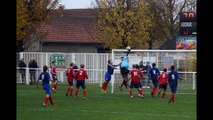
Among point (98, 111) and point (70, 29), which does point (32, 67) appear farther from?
point (70, 29)

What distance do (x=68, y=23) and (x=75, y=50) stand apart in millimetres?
3915

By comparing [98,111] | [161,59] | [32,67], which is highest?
[161,59]

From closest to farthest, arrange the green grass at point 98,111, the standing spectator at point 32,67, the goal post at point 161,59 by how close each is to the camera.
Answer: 1. the green grass at point 98,111
2. the goal post at point 161,59
3. the standing spectator at point 32,67


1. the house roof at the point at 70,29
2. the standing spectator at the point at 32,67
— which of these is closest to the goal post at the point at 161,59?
the standing spectator at the point at 32,67

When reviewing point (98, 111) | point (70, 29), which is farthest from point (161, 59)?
point (70, 29)

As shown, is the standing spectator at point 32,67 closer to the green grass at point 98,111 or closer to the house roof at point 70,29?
the green grass at point 98,111

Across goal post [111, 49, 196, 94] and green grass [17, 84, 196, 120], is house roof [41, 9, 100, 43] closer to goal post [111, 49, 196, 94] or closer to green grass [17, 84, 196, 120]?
goal post [111, 49, 196, 94]

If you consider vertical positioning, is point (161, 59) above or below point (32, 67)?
above

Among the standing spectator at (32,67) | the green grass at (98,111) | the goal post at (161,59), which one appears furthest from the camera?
the standing spectator at (32,67)

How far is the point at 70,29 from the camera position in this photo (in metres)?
55.6

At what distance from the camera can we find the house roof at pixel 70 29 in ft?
175

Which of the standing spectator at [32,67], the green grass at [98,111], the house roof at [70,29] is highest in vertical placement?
the house roof at [70,29]
